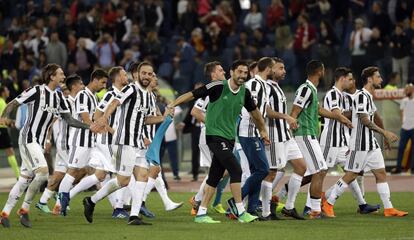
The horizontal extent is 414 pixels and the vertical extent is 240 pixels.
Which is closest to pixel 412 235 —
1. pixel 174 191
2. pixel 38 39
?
pixel 174 191

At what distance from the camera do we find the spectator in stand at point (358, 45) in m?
28.1

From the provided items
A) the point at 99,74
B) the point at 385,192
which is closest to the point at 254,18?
the point at 99,74

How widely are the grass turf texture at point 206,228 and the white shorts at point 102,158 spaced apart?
0.75 m

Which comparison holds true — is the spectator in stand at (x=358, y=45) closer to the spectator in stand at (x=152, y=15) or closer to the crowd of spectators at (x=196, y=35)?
the crowd of spectators at (x=196, y=35)

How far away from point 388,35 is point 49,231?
1597 cm

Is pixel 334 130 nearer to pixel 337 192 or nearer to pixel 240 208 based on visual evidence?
pixel 337 192

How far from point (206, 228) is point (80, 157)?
3.94 meters

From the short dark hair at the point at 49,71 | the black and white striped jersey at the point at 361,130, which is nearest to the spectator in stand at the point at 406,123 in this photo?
the black and white striped jersey at the point at 361,130

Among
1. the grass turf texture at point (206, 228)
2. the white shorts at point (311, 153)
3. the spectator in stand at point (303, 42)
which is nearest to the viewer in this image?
the grass turf texture at point (206, 228)

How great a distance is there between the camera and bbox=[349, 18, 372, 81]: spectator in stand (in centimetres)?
2814

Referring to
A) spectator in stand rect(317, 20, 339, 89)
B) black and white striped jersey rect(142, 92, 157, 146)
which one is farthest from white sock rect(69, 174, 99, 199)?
spectator in stand rect(317, 20, 339, 89)

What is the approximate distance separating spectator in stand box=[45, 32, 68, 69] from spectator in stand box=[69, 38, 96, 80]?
242mm

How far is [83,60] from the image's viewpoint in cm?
3177

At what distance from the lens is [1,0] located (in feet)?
118
